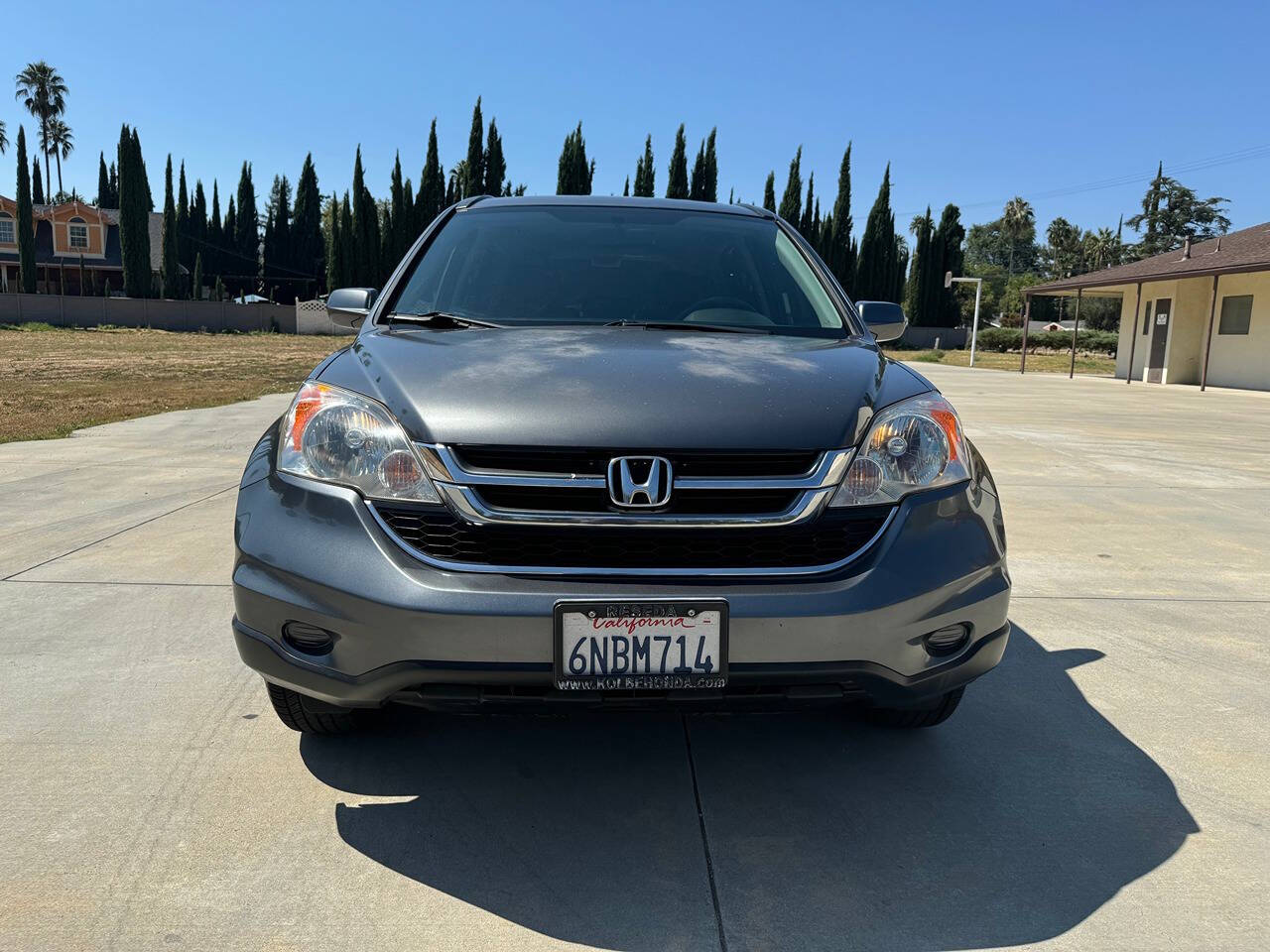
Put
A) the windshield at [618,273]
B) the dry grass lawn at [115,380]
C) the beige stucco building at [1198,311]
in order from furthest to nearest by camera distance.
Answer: the beige stucco building at [1198,311] → the dry grass lawn at [115,380] → the windshield at [618,273]

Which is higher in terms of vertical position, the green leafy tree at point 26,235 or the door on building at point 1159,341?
the green leafy tree at point 26,235

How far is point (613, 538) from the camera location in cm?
207

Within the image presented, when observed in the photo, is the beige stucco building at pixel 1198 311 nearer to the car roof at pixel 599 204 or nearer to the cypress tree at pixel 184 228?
the car roof at pixel 599 204

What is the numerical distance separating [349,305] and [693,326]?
4.36 ft

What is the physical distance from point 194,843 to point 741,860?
1.22m

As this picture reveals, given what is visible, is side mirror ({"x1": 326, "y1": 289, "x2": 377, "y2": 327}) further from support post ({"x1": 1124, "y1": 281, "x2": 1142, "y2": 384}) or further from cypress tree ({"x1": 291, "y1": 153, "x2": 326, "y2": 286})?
cypress tree ({"x1": 291, "y1": 153, "x2": 326, "y2": 286})

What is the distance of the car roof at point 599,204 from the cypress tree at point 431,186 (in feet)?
171

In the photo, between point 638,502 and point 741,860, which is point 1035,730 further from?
point 638,502

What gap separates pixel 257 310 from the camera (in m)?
50.1

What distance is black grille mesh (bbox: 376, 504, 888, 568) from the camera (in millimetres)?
2062

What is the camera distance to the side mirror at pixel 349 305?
3527 millimetres

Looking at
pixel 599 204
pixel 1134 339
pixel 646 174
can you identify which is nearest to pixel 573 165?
pixel 646 174

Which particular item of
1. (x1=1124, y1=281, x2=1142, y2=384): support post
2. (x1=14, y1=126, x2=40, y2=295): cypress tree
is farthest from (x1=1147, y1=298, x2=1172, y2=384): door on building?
(x1=14, y1=126, x2=40, y2=295): cypress tree

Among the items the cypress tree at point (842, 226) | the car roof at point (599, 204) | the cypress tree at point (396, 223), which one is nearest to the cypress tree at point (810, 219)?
the cypress tree at point (842, 226)
